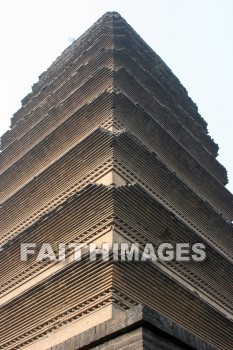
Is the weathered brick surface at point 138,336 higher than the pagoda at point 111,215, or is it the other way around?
the pagoda at point 111,215

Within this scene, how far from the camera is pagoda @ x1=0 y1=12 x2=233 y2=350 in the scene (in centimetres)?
730

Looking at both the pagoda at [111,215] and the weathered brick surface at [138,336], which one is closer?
the weathered brick surface at [138,336]

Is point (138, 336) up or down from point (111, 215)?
down

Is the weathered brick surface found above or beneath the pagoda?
beneath

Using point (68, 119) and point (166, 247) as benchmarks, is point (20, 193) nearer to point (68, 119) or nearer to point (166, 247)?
point (68, 119)

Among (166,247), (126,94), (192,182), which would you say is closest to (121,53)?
(126,94)

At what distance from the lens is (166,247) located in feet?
29.3

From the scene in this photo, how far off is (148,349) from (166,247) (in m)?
4.01

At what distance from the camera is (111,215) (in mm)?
8086

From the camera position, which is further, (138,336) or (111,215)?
(111,215)

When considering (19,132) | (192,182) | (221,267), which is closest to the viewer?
(221,267)

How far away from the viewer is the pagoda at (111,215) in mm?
7301

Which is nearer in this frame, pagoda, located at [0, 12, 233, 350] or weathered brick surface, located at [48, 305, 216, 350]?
weathered brick surface, located at [48, 305, 216, 350]

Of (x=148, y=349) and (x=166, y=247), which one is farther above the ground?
(x=166, y=247)
